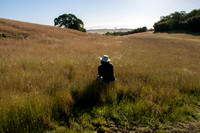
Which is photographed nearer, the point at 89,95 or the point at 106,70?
the point at 89,95

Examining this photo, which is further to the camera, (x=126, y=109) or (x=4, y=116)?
(x=126, y=109)

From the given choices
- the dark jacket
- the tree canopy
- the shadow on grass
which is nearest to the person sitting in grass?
the dark jacket

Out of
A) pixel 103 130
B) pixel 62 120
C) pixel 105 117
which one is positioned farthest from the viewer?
pixel 105 117

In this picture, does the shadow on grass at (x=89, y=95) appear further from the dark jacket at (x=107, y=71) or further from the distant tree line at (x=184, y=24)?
the distant tree line at (x=184, y=24)

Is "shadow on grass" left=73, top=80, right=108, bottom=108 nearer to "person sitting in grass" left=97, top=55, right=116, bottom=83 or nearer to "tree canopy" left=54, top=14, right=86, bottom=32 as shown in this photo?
"person sitting in grass" left=97, top=55, right=116, bottom=83

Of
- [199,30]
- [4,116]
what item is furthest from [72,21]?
[4,116]

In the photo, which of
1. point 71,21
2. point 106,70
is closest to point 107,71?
point 106,70

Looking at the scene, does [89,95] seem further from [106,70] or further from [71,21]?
[71,21]

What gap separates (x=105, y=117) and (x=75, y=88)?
1.24 m

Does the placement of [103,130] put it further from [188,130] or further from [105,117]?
[188,130]

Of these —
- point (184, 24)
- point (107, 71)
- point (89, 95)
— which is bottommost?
point (89, 95)

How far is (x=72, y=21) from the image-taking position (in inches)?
2490

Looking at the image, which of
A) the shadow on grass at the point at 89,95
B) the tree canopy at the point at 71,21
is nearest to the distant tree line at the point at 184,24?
the tree canopy at the point at 71,21

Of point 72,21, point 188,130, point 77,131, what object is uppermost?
point 72,21
